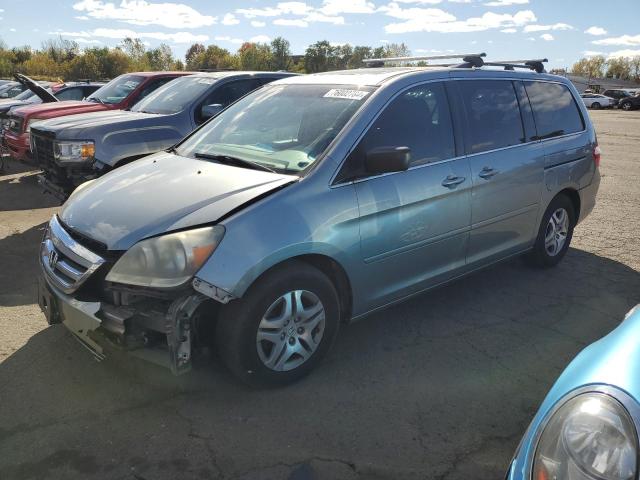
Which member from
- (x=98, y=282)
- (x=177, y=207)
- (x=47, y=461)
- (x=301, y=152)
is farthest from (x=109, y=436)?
(x=301, y=152)

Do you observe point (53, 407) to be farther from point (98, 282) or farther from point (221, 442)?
point (221, 442)

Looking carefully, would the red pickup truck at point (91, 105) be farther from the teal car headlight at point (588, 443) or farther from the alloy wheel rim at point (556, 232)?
the teal car headlight at point (588, 443)

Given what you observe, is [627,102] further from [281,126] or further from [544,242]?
[281,126]

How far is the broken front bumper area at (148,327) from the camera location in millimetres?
2646

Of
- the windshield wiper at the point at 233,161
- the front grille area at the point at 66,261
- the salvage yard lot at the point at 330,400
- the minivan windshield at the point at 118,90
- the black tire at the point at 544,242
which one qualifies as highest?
the minivan windshield at the point at 118,90

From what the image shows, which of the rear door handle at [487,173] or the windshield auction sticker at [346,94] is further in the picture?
the rear door handle at [487,173]

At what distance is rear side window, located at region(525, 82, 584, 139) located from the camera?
4742 mm

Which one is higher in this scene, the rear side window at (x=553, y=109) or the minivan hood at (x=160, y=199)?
the rear side window at (x=553, y=109)

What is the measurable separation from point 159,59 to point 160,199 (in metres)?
94.3

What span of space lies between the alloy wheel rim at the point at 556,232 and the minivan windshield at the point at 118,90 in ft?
21.7

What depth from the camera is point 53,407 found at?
2916 mm

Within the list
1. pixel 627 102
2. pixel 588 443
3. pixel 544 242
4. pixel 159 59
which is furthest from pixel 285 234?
pixel 159 59

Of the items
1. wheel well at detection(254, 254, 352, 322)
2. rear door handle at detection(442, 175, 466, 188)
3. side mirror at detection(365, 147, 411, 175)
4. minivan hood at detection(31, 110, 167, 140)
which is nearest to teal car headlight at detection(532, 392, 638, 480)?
wheel well at detection(254, 254, 352, 322)

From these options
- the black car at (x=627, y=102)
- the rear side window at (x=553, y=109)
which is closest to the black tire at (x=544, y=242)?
the rear side window at (x=553, y=109)
